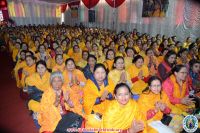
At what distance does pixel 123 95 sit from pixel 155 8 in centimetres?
800

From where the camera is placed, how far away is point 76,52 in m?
6.46

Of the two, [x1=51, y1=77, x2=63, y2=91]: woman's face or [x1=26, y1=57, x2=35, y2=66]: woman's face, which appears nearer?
[x1=51, y1=77, x2=63, y2=91]: woman's face

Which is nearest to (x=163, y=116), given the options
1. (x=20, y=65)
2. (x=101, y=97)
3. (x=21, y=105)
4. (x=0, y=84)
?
(x=101, y=97)

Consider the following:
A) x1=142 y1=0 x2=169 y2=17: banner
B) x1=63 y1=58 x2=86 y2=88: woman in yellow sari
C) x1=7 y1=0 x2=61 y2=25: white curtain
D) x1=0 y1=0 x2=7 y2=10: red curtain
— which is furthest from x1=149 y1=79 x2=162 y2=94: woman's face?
x1=7 y1=0 x2=61 y2=25: white curtain

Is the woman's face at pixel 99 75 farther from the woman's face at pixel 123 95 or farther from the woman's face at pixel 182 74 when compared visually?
the woman's face at pixel 182 74

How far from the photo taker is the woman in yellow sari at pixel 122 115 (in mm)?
2587

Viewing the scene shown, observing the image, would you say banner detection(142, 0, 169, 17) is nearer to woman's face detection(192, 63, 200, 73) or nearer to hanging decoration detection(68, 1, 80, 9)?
woman's face detection(192, 63, 200, 73)

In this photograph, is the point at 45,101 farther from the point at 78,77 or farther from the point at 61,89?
the point at 78,77

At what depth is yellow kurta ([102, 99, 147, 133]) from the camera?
103 inches

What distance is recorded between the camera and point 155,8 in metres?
9.84

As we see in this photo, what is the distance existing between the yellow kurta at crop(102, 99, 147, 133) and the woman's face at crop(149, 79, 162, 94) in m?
0.45

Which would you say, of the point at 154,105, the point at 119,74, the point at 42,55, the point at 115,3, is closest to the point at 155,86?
the point at 154,105

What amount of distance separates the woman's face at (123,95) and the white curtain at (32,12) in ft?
62.3

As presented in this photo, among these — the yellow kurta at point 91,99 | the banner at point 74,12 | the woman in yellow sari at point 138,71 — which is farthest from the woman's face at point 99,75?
the banner at point 74,12
